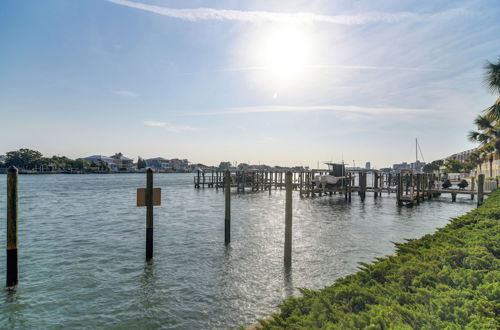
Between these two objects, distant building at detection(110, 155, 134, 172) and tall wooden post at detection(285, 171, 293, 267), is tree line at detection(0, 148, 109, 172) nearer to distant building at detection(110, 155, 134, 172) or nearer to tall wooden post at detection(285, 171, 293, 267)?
distant building at detection(110, 155, 134, 172)

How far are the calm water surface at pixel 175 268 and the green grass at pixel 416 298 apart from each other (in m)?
2.98

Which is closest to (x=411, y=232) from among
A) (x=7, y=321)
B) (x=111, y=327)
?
(x=111, y=327)

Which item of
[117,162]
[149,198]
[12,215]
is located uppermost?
[117,162]

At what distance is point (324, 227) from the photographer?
17.4 m

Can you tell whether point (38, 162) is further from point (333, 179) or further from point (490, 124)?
point (490, 124)

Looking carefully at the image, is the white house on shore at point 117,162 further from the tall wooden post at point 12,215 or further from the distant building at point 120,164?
the tall wooden post at point 12,215

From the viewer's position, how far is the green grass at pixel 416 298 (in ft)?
8.66

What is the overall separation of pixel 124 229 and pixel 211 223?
508cm

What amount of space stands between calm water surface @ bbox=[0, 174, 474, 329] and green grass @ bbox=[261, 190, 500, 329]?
298 cm

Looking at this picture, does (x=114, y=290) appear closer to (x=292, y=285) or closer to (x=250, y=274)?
(x=250, y=274)

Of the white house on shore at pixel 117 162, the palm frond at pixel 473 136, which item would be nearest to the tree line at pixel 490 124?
the palm frond at pixel 473 136

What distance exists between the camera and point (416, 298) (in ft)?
10.2

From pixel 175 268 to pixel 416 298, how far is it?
27.4 feet

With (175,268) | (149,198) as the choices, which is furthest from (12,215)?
(175,268)
